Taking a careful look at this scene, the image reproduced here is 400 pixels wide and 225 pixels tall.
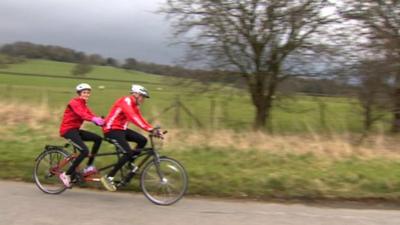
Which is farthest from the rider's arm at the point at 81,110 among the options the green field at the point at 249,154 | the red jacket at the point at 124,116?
the green field at the point at 249,154

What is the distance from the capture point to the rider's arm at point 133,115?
821 centimetres

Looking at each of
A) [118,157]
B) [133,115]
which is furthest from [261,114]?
[133,115]

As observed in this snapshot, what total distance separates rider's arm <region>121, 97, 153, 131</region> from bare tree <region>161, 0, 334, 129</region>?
8.90 meters

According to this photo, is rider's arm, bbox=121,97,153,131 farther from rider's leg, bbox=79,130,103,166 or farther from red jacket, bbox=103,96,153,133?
rider's leg, bbox=79,130,103,166

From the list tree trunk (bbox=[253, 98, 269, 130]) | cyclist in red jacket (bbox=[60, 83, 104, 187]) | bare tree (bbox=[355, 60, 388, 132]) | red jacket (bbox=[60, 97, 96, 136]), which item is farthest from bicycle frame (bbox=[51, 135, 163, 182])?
tree trunk (bbox=[253, 98, 269, 130])

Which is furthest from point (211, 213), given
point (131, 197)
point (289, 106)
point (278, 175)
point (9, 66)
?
point (9, 66)

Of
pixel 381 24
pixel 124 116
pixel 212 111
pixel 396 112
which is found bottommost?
pixel 212 111

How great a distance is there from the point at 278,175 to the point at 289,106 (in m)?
9.15

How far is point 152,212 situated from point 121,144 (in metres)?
1.41

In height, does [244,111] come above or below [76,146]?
below

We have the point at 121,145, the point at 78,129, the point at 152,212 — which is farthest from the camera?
the point at 78,129

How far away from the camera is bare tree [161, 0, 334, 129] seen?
16.5m

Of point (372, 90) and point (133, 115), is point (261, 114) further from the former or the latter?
point (133, 115)

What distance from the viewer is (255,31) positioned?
55.7 ft
